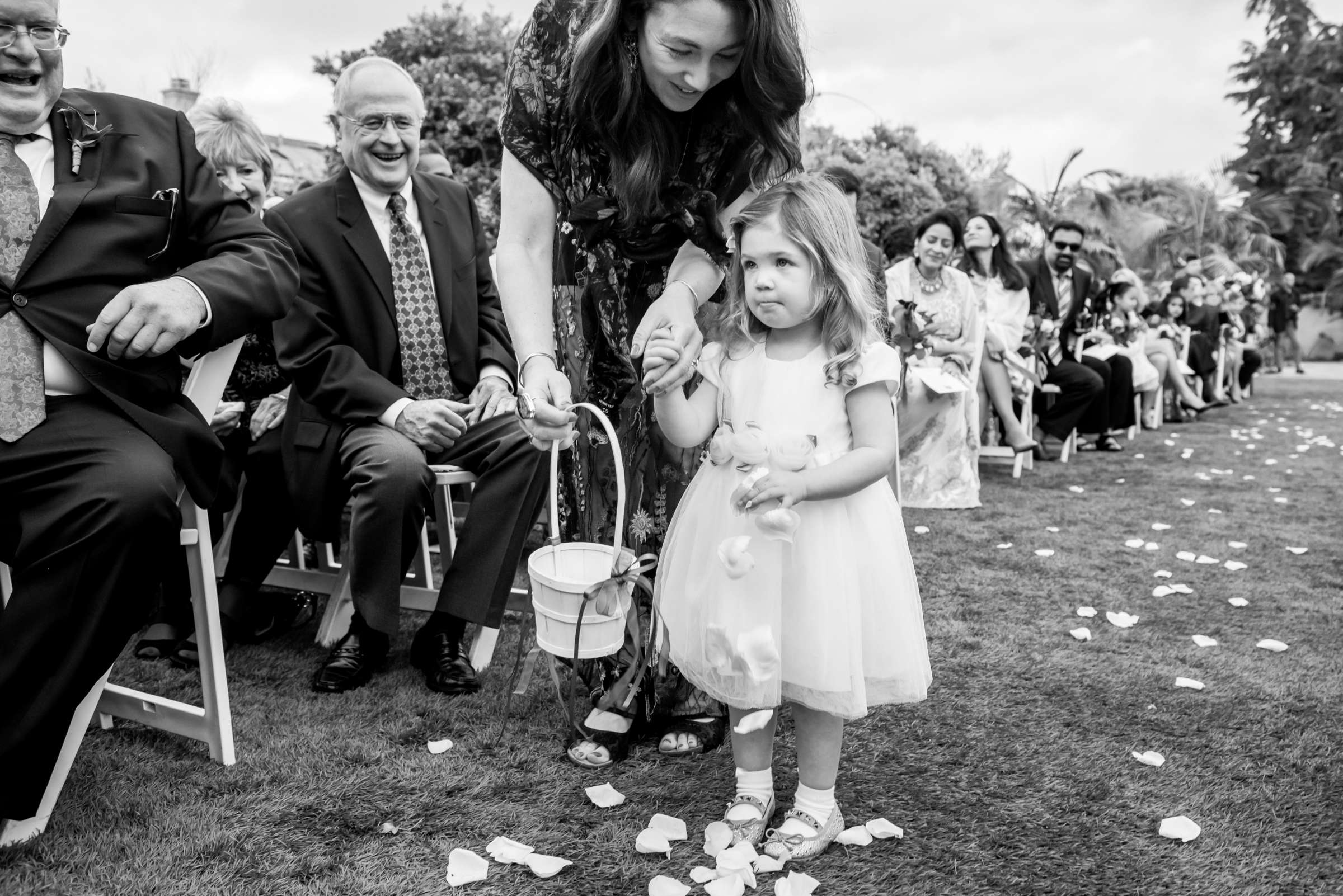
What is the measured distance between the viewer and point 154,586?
2.32 m

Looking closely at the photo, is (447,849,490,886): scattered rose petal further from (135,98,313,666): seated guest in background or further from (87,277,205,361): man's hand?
(135,98,313,666): seated guest in background

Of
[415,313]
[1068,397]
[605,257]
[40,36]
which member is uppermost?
[40,36]

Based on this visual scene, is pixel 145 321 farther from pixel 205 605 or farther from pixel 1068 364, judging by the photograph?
pixel 1068 364

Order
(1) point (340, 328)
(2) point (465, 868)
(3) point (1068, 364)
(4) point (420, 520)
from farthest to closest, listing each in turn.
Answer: (3) point (1068, 364), (1) point (340, 328), (4) point (420, 520), (2) point (465, 868)

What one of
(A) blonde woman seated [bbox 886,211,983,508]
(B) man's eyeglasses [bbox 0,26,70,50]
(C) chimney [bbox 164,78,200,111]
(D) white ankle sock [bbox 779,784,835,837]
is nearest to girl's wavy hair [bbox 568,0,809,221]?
(B) man's eyeglasses [bbox 0,26,70,50]

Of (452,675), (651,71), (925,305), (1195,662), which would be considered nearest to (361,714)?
(452,675)

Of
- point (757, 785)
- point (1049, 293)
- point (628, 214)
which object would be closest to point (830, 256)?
point (628, 214)

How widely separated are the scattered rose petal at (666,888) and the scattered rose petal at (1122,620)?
8.43ft

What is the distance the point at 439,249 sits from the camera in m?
3.76

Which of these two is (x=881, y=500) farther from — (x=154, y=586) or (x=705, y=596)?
(x=154, y=586)

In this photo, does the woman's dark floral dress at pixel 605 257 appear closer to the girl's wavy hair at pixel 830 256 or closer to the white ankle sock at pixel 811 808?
the girl's wavy hair at pixel 830 256

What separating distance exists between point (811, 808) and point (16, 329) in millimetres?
2143

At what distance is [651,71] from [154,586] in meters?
1.63

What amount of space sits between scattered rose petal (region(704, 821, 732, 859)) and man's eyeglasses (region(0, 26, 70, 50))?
8.03 feet
